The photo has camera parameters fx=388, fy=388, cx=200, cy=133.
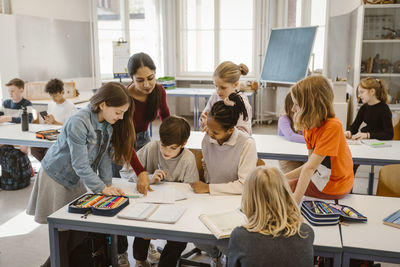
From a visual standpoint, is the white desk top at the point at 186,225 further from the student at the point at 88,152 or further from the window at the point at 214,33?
the window at the point at 214,33

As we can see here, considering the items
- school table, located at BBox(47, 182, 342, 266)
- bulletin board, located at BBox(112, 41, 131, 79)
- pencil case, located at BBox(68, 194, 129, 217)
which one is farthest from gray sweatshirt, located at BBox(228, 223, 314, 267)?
bulletin board, located at BBox(112, 41, 131, 79)

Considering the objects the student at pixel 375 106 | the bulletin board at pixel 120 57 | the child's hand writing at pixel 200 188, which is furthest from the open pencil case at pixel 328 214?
the bulletin board at pixel 120 57

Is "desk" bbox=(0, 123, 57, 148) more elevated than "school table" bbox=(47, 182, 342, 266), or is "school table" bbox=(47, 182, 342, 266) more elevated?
"desk" bbox=(0, 123, 57, 148)

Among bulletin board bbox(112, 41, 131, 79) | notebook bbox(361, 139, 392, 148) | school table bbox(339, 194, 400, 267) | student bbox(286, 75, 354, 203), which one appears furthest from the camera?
bulletin board bbox(112, 41, 131, 79)

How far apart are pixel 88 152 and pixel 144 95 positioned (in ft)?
2.55

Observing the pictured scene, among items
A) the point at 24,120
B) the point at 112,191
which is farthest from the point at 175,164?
the point at 24,120

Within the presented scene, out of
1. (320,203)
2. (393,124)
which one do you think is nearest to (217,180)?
(320,203)

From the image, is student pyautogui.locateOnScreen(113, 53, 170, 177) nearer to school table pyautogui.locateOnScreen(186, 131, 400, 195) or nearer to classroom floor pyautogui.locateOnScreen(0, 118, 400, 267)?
school table pyautogui.locateOnScreen(186, 131, 400, 195)

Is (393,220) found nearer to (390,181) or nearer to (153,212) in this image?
(390,181)

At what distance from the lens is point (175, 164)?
2.32 m

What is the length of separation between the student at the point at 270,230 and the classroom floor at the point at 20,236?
1.34 m

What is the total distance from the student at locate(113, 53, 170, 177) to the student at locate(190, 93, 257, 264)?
595 mm

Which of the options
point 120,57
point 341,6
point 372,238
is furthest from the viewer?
point 120,57

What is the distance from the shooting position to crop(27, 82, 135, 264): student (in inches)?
74.9
